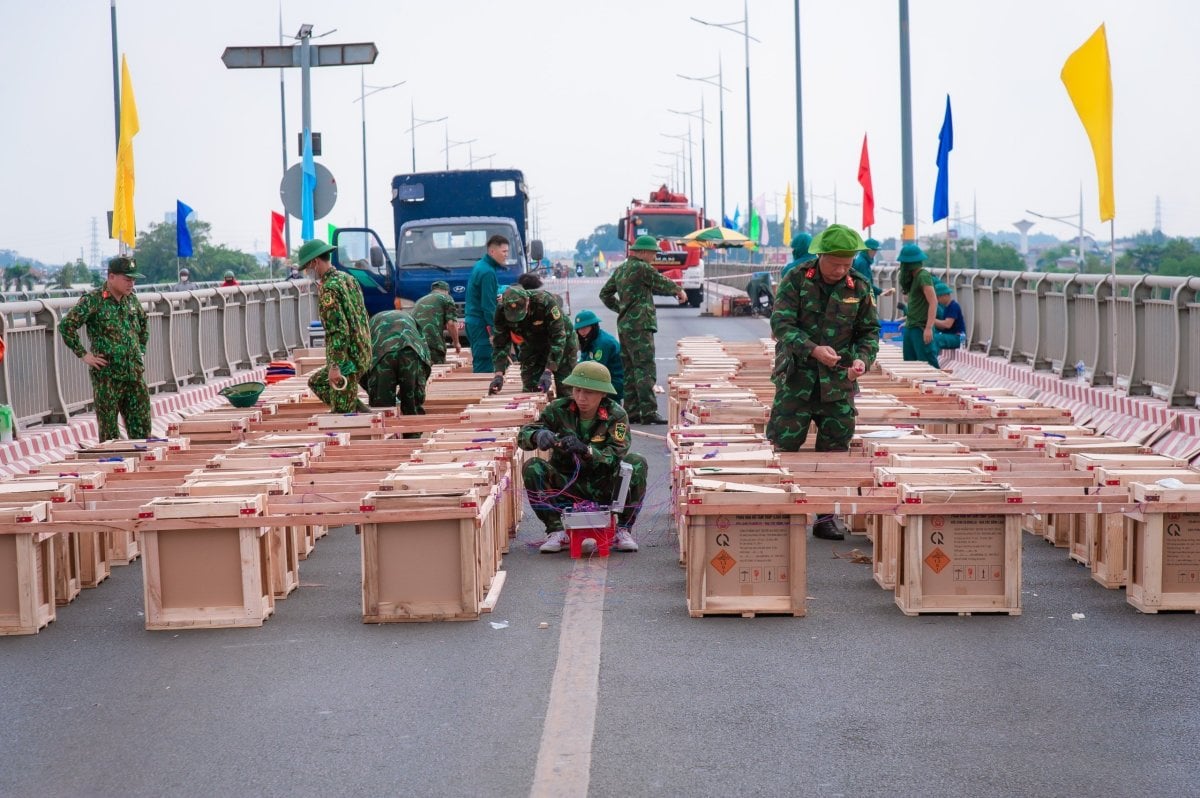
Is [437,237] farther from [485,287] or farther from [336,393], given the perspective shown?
[336,393]

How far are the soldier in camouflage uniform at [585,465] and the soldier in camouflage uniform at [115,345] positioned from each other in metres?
4.25

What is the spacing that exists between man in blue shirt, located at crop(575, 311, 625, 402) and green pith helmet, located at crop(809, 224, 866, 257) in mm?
4184

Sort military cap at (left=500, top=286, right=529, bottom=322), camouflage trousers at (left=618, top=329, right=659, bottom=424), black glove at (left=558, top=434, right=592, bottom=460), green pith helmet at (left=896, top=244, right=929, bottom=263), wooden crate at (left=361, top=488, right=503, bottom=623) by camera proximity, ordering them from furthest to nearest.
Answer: green pith helmet at (left=896, top=244, right=929, bottom=263) → camouflage trousers at (left=618, top=329, right=659, bottom=424) → military cap at (left=500, top=286, right=529, bottom=322) → black glove at (left=558, top=434, right=592, bottom=460) → wooden crate at (left=361, top=488, right=503, bottom=623)

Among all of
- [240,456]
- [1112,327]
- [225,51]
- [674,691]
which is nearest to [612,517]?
[240,456]

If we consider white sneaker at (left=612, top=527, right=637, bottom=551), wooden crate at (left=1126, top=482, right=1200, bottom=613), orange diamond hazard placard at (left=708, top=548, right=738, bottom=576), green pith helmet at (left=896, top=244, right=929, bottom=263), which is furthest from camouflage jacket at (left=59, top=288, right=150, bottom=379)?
green pith helmet at (left=896, top=244, right=929, bottom=263)

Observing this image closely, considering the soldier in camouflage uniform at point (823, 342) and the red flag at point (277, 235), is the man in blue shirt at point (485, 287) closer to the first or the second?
the soldier in camouflage uniform at point (823, 342)

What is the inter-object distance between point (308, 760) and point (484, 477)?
308 cm

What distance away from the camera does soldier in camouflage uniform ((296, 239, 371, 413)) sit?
11352 mm

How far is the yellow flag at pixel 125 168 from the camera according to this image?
1934 cm

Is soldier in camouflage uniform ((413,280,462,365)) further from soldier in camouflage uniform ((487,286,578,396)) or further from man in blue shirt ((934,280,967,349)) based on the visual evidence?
man in blue shirt ((934,280,967,349))

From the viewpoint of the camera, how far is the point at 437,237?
84.1 ft

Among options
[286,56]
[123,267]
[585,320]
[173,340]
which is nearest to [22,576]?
[123,267]

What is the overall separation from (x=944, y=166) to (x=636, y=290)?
9.44 m

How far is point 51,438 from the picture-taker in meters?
14.3
